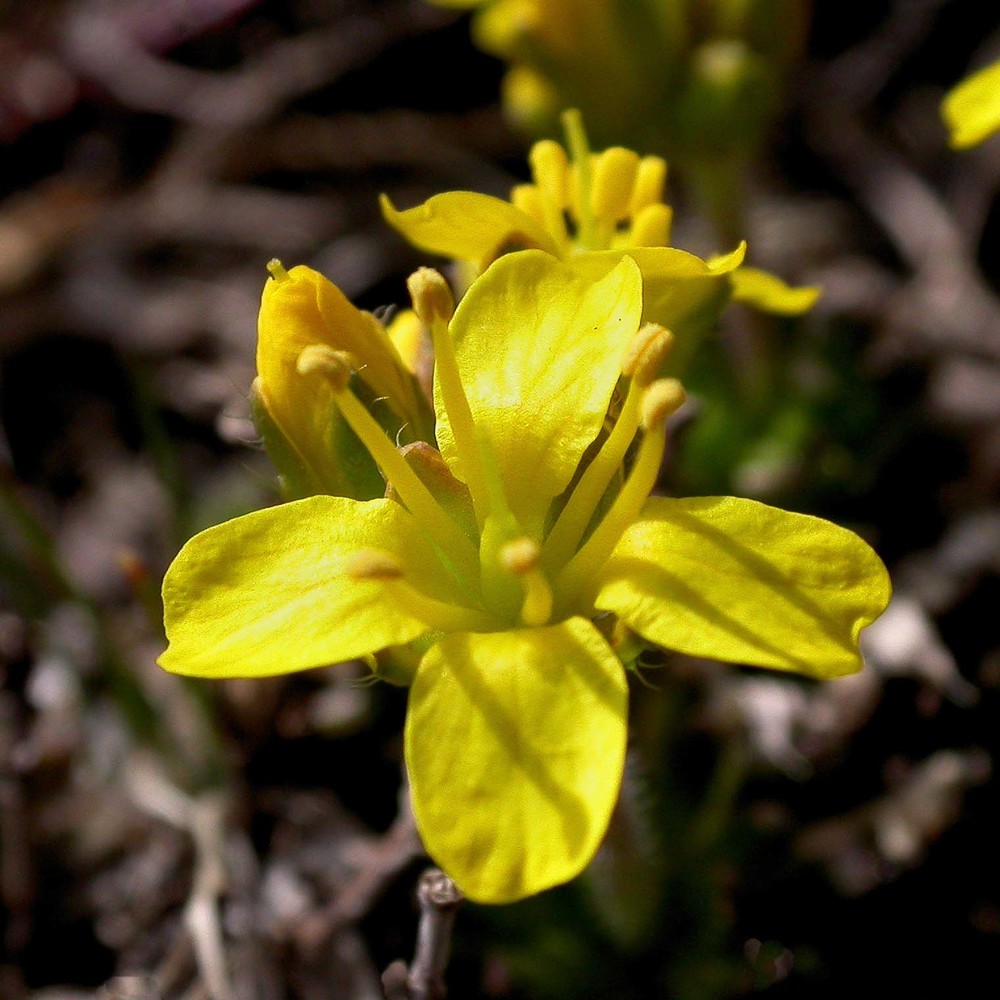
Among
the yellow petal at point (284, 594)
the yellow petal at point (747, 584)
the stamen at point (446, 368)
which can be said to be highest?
the stamen at point (446, 368)

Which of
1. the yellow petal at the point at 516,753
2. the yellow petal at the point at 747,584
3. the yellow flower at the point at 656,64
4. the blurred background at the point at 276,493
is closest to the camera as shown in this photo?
the yellow petal at the point at 516,753

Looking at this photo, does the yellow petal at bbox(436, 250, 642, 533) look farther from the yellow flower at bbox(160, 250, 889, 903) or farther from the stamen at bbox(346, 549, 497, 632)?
the stamen at bbox(346, 549, 497, 632)

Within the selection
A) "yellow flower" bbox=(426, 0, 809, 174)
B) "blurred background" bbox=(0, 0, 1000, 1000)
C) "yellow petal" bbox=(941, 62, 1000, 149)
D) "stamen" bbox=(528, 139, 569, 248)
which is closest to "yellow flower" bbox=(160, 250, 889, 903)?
"stamen" bbox=(528, 139, 569, 248)

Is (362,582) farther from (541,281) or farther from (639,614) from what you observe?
(541,281)

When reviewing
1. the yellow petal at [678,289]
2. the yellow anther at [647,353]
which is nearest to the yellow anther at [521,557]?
the yellow anther at [647,353]

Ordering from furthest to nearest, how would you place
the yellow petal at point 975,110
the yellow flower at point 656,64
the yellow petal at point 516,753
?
the yellow flower at point 656,64 < the yellow petal at point 975,110 < the yellow petal at point 516,753

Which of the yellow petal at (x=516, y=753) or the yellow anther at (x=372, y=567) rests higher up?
the yellow anther at (x=372, y=567)

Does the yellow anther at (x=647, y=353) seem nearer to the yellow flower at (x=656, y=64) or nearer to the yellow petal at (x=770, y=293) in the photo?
the yellow petal at (x=770, y=293)
